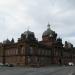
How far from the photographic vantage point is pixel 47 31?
13262cm

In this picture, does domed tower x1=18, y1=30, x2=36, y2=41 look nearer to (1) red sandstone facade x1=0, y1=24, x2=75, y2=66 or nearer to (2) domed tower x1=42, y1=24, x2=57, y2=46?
(1) red sandstone facade x1=0, y1=24, x2=75, y2=66

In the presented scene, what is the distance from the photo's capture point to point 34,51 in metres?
110

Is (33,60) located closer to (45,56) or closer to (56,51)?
(45,56)

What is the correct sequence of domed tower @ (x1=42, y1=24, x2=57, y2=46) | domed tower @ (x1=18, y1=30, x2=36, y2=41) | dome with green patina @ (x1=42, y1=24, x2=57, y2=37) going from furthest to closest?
dome with green patina @ (x1=42, y1=24, x2=57, y2=37) < domed tower @ (x1=42, y1=24, x2=57, y2=46) < domed tower @ (x1=18, y1=30, x2=36, y2=41)

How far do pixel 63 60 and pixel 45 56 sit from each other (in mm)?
22359

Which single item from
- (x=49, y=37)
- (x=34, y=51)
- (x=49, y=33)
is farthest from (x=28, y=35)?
(x=49, y=33)

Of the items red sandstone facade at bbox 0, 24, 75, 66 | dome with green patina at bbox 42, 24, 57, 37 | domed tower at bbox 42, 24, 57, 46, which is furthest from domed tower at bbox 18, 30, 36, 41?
dome with green patina at bbox 42, 24, 57, 37

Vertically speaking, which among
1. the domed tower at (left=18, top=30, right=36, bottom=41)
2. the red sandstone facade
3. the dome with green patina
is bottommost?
the red sandstone facade

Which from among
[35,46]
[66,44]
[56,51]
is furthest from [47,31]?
[66,44]

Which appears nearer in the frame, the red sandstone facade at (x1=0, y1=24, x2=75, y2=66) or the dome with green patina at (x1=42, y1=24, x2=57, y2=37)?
the red sandstone facade at (x1=0, y1=24, x2=75, y2=66)

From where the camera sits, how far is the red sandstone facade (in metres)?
106

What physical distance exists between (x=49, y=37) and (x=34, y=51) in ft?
74.5

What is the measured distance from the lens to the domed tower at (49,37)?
130 meters

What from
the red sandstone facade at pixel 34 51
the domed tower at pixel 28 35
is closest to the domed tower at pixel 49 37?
the red sandstone facade at pixel 34 51
